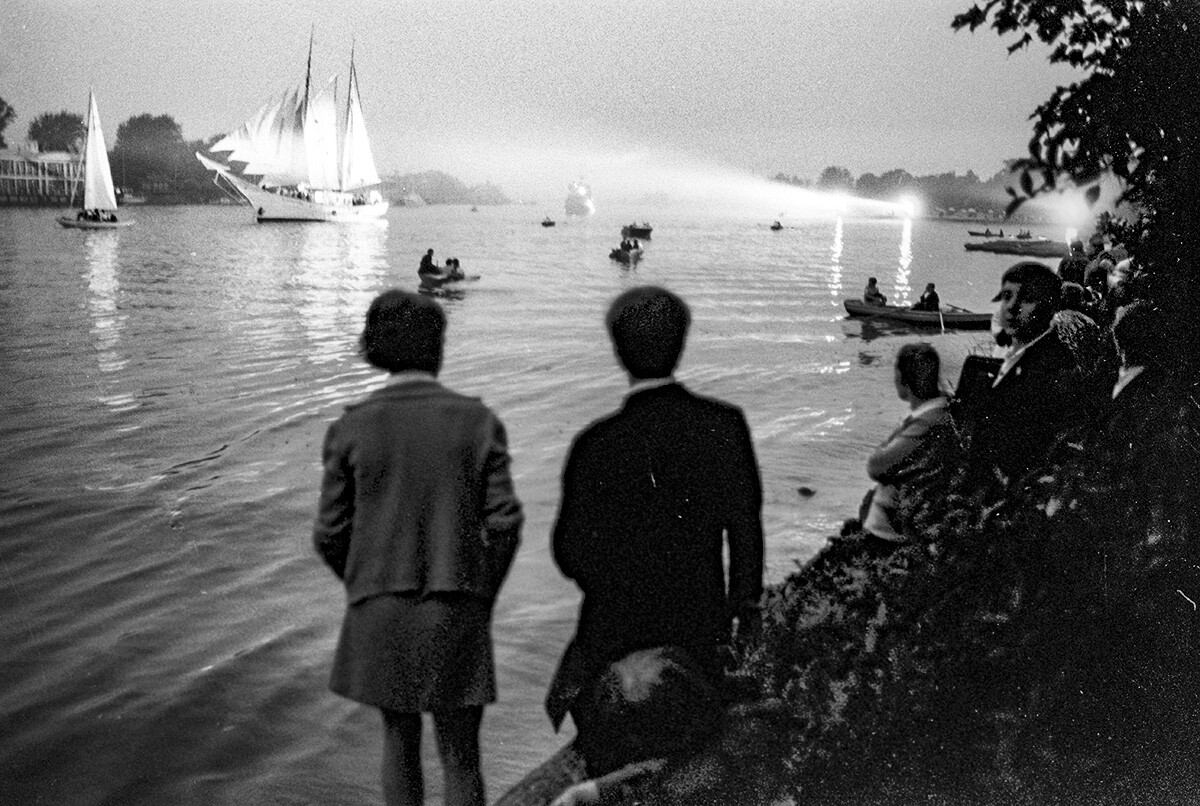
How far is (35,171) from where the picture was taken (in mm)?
18188

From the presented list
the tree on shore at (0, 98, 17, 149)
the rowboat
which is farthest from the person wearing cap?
the rowboat

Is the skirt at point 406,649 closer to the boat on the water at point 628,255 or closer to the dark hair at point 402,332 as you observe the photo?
the dark hair at point 402,332

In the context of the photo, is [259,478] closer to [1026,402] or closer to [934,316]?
[1026,402]

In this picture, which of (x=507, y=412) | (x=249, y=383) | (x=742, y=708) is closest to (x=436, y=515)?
(x=742, y=708)

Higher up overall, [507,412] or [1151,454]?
[1151,454]

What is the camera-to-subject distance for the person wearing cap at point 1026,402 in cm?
357

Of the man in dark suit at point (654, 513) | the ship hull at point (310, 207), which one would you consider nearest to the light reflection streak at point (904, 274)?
the ship hull at point (310, 207)

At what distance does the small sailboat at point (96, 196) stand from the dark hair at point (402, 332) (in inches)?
1477

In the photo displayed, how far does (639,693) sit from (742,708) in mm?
417

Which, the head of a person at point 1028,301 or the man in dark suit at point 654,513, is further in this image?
the head of a person at point 1028,301

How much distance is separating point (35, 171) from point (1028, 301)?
748 inches

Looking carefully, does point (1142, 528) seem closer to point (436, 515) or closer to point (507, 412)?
point (436, 515)

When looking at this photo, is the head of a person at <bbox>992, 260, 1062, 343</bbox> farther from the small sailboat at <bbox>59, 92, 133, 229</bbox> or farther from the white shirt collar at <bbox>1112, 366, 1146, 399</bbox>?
the small sailboat at <bbox>59, 92, 133, 229</bbox>

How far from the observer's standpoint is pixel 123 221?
52031mm
